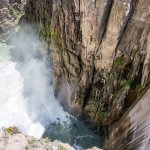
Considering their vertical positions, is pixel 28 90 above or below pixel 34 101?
above

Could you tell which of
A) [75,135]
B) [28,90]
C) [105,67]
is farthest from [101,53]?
[28,90]

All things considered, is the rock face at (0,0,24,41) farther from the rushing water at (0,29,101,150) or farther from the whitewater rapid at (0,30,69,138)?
the rushing water at (0,29,101,150)

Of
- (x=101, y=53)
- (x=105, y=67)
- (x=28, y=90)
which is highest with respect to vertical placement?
(x=101, y=53)

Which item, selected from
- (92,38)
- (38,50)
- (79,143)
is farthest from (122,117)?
(38,50)

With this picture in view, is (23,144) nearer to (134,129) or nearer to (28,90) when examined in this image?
(134,129)

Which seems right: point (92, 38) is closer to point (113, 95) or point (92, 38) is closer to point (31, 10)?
point (113, 95)

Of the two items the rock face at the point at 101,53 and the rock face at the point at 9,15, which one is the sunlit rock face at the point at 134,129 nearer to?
the rock face at the point at 101,53

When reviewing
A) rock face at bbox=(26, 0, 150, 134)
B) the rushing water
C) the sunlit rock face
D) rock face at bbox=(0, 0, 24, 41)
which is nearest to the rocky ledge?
the sunlit rock face
